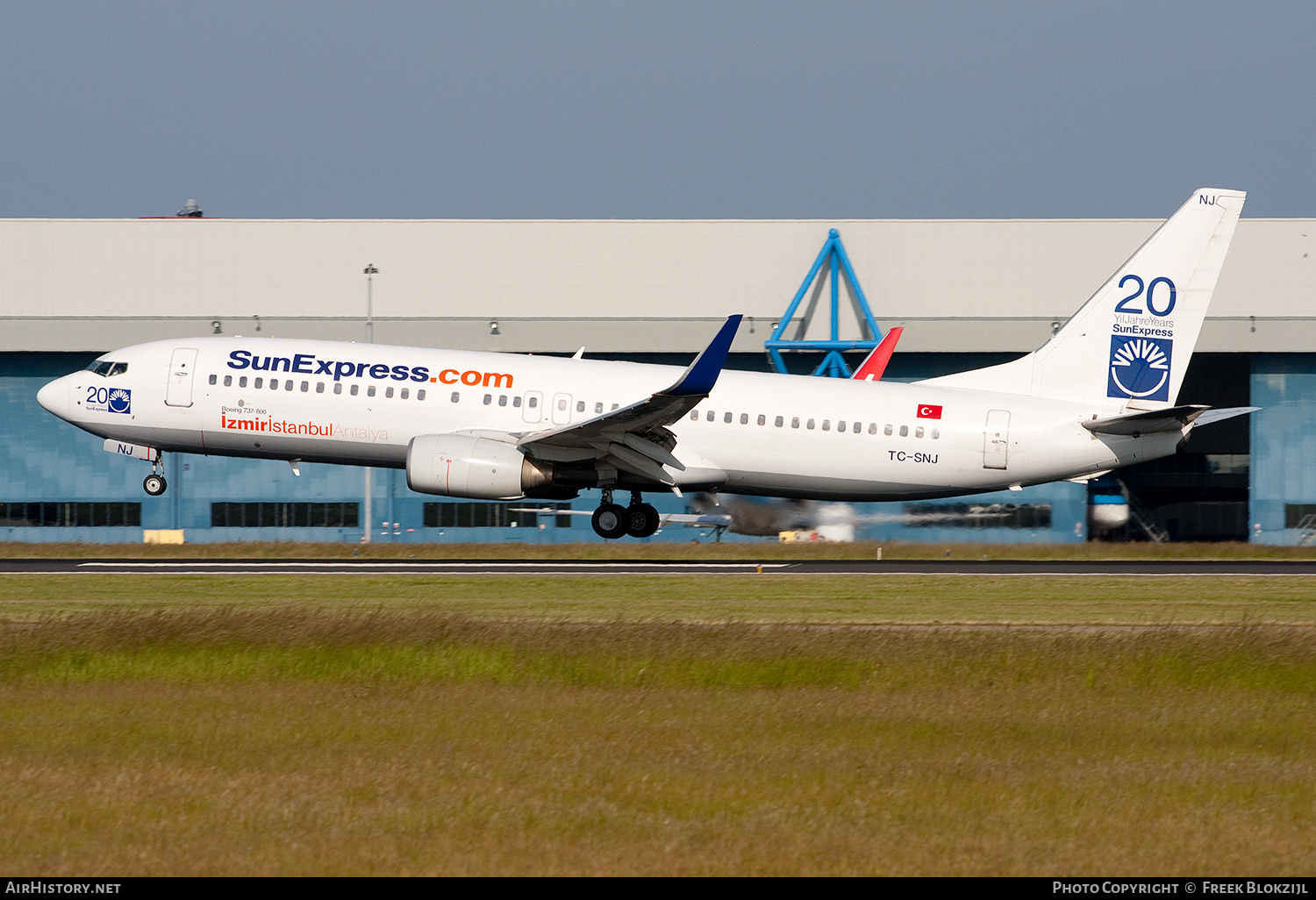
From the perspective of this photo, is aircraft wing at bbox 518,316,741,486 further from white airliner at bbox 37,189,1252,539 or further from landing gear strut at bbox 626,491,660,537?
landing gear strut at bbox 626,491,660,537

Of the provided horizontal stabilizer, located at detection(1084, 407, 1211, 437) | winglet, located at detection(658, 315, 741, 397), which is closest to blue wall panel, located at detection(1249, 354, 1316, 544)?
horizontal stabilizer, located at detection(1084, 407, 1211, 437)

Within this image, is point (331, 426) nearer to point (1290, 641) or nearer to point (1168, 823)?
point (1290, 641)

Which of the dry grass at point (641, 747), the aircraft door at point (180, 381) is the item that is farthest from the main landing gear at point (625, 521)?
the dry grass at point (641, 747)

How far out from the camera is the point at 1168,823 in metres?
10.9

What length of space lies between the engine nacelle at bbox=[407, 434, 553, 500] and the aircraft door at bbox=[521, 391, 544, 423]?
1.48 m

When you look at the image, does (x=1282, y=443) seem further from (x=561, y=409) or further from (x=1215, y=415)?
(x=561, y=409)

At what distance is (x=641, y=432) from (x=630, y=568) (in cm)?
386

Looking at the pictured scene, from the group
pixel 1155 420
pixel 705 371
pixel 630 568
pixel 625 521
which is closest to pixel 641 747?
pixel 705 371

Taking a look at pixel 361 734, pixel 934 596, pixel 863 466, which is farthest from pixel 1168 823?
pixel 863 466

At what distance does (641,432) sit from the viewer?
3050 cm

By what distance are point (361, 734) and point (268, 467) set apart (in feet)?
145

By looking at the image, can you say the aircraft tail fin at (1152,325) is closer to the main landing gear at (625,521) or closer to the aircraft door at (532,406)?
the main landing gear at (625,521)

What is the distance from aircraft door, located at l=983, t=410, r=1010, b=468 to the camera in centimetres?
3152

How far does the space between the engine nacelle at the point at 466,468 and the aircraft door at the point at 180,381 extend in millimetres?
5842
